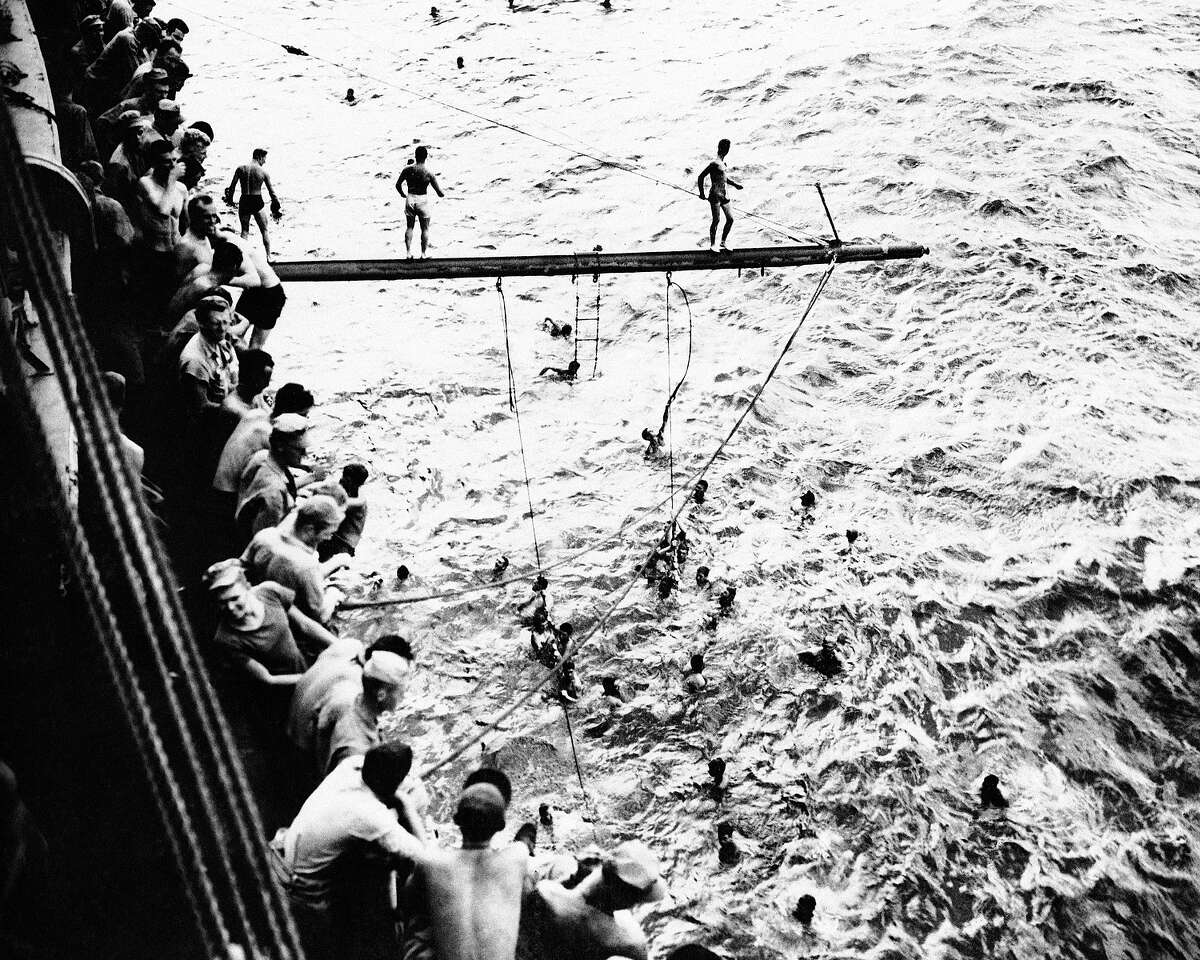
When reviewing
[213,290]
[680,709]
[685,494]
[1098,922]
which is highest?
[213,290]

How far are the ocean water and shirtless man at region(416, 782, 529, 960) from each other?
654 cm

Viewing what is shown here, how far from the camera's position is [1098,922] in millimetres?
10438

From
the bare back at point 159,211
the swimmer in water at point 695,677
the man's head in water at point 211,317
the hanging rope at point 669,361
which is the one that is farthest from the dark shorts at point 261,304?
the hanging rope at point 669,361

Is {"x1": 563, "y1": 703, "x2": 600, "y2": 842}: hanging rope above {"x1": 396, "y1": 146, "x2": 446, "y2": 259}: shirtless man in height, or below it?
below

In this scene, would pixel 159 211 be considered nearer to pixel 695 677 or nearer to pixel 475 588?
pixel 475 588

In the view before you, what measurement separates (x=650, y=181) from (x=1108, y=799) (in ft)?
46.0

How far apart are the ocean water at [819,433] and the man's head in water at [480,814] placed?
6669mm

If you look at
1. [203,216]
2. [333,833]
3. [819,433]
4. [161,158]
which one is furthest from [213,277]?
[819,433]

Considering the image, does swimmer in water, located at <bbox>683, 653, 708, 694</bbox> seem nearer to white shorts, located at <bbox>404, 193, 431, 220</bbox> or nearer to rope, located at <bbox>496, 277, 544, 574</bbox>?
rope, located at <bbox>496, 277, 544, 574</bbox>

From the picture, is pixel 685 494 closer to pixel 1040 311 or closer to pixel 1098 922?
pixel 1098 922

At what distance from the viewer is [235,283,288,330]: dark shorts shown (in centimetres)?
841

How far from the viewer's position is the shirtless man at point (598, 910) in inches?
148

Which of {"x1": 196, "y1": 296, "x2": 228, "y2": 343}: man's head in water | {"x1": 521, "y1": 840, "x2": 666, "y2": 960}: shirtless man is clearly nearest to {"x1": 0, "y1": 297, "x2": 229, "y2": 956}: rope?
{"x1": 521, "y1": 840, "x2": 666, "y2": 960}: shirtless man

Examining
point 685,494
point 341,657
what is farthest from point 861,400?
point 341,657
